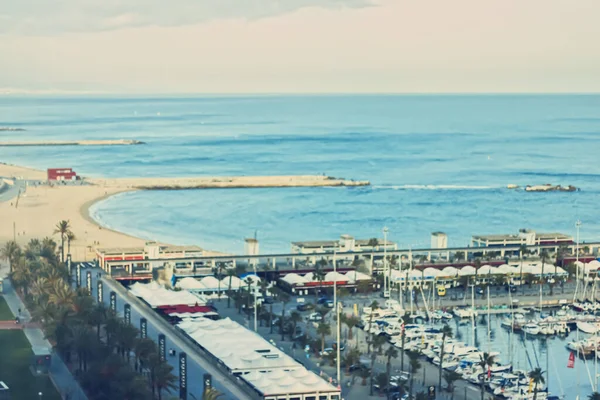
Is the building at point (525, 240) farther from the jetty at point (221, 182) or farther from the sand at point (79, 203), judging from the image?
the jetty at point (221, 182)

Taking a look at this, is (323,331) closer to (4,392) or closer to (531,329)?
(531,329)

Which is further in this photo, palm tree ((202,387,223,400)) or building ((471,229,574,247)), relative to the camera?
building ((471,229,574,247))

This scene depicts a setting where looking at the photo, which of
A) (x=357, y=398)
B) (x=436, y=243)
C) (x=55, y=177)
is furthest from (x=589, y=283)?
(x=55, y=177)

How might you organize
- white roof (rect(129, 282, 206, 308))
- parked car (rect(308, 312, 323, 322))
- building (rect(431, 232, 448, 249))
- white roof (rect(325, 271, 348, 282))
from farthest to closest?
building (rect(431, 232, 448, 249)) → white roof (rect(325, 271, 348, 282)) → white roof (rect(129, 282, 206, 308)) → parked car (rect(308, 312, 323, 322))

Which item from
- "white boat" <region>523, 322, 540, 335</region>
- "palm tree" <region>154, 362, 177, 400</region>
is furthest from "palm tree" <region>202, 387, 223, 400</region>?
"white boat" <region>523, 322, 540, 335</region>

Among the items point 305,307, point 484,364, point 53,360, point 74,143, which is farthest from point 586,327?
point 74,143

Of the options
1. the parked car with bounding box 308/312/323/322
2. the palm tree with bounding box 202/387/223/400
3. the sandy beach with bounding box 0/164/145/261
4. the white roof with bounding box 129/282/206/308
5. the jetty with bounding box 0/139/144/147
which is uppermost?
the jetty with bounding box 0/139/144/147

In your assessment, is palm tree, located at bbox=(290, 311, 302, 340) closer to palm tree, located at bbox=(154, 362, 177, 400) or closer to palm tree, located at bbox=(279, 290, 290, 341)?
palm tree, located at bbox=(279, 290, 290, 341)

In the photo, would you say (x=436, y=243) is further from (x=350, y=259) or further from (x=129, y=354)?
(x=129, y=354)
